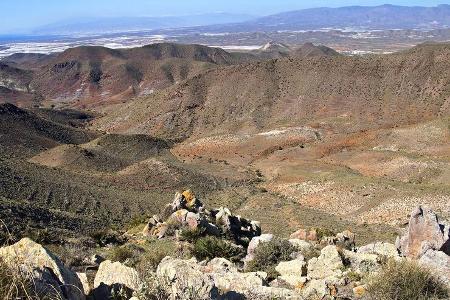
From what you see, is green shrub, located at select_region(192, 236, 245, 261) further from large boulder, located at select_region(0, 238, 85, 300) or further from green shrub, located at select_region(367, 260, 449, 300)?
large boulder, located at select_region(0, 238, 85, 300)

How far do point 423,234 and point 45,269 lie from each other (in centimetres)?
1096

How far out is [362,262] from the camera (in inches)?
486

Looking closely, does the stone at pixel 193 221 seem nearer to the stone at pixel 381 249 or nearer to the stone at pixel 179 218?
the stone at pixel 179 218

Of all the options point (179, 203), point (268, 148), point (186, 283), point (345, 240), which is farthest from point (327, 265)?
point (268, 148)

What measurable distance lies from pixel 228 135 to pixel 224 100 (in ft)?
57.9

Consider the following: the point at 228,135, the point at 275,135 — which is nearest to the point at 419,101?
the point at 275,135

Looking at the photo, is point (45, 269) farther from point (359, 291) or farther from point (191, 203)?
point (191, 203)

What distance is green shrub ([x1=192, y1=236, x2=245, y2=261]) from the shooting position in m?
15.2

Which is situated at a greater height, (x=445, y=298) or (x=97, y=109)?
(x=445, y=298)

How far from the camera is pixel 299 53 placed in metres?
188

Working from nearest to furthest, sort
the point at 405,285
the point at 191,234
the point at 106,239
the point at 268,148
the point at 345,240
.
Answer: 1. the point at 405,285
2. the point at 191,234
3. the point at 106,239
4. the point at 345,240
5. the point at 268,148

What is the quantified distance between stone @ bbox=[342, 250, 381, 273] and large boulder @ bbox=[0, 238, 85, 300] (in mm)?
6816

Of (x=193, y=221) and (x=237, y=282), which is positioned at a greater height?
(x=237, y=282)

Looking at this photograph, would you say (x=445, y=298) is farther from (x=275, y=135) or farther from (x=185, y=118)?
(x=185, y=118)
